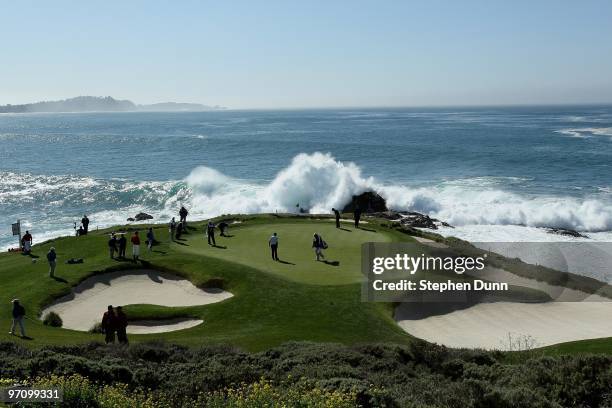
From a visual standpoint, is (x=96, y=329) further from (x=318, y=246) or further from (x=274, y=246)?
(x=318, y=246)

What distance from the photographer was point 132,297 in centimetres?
2448

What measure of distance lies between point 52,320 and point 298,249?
12.8m

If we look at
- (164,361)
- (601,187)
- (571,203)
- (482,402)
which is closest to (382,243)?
(164,361)

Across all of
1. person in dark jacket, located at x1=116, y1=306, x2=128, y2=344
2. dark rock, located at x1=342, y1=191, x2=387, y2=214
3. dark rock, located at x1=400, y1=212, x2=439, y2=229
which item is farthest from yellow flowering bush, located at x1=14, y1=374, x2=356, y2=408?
dark rock, located at x1=342, y1=191, x2=387, y2=214

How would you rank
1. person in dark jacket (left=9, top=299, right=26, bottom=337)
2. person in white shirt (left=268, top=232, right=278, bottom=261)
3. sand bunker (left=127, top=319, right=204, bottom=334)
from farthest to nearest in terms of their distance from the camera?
person in white shirt (left=268, top=232, right=278, bottom=261) < sand bunker (left=127, top=319, right=204, bottom=334) < person in dark jacket (left=9, top=299, right=26, bottom=337)

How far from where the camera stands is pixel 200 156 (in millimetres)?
119688

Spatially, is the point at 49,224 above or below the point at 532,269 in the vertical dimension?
below

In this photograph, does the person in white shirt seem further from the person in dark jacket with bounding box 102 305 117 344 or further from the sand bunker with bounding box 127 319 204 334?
the person in dark jacket with bounding box 102 305 117 344

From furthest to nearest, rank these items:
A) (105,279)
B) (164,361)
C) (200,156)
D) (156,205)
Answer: (200,156)
(156,205)
(105,279)
(164,361)

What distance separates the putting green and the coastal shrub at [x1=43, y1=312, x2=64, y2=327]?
8434 millimetres

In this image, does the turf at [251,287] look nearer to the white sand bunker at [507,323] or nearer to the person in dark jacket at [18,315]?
the person in dark jacket at [18,315]

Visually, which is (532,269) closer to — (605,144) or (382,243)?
(382,243)

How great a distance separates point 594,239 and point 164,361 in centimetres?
4630

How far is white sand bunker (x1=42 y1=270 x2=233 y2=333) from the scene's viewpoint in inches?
865
